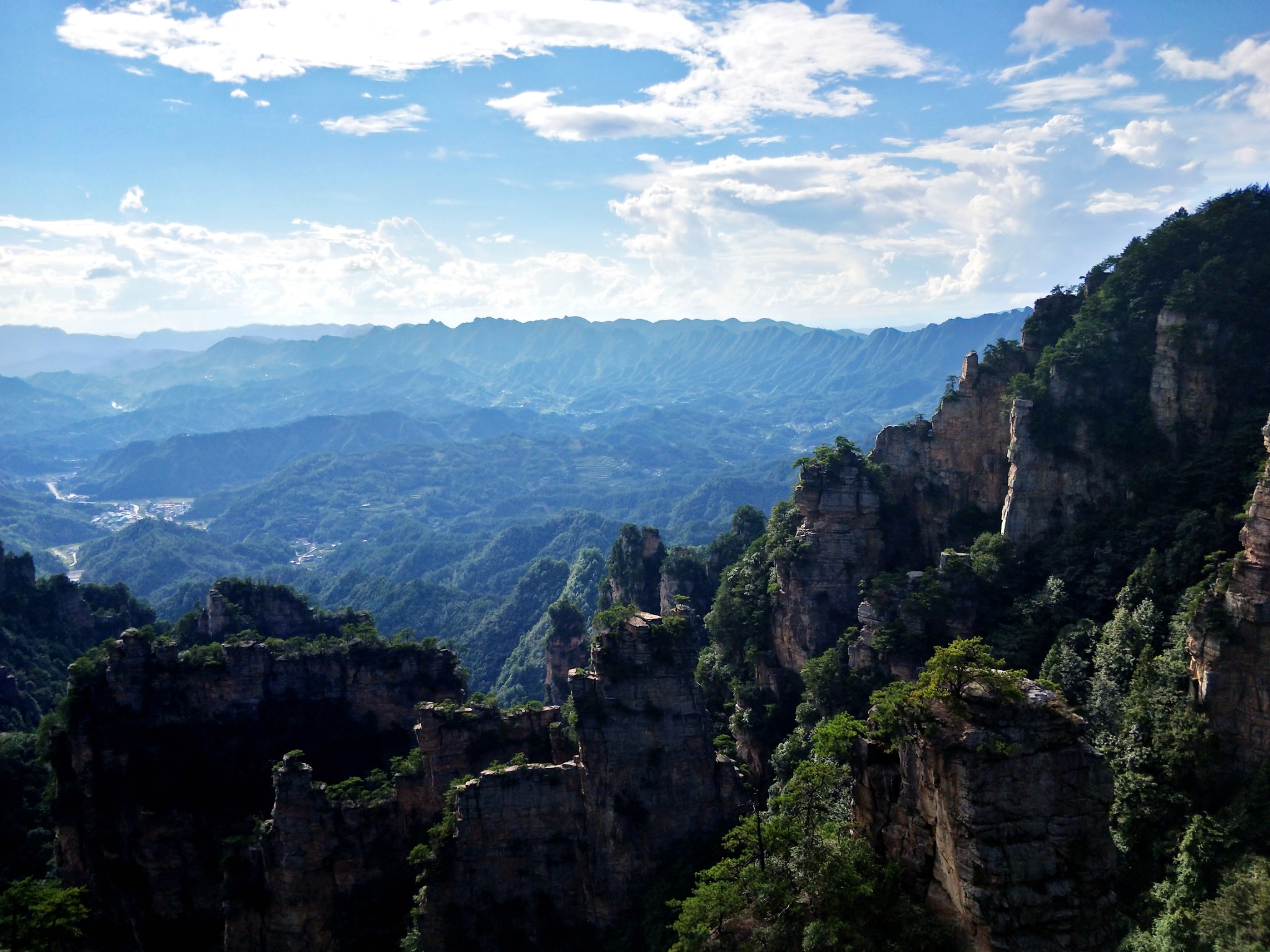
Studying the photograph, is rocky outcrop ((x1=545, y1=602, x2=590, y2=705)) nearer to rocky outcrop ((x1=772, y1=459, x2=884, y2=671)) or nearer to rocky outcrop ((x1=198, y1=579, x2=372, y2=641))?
rocky outcrop ((x1=198, y1=579, x2=372, y2=641))

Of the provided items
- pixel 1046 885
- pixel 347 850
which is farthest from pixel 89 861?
pixel 1046 885

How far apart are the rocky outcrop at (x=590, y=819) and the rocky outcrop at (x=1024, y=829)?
44.9ft

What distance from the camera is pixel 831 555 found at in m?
47.8

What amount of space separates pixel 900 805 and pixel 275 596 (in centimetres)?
4828

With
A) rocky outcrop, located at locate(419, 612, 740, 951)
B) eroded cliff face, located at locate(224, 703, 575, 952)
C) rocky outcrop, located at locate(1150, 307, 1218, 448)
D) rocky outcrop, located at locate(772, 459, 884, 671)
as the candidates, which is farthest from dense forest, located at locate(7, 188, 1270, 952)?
eroded cliff face, located at locate(224, 703, 575, 952)

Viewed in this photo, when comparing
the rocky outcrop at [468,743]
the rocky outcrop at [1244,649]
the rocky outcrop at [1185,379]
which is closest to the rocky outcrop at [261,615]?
the rocky outcrop at [468,743]

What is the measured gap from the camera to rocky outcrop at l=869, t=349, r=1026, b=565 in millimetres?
47156

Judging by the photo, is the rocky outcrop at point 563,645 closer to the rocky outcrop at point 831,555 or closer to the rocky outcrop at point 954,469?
the rocky outcrop at point 831,555

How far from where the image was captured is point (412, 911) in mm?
33062

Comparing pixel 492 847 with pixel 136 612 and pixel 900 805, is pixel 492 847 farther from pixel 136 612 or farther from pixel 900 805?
pixel 136 612

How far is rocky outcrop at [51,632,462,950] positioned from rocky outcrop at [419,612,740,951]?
41.0 feet

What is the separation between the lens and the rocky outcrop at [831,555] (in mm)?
47469

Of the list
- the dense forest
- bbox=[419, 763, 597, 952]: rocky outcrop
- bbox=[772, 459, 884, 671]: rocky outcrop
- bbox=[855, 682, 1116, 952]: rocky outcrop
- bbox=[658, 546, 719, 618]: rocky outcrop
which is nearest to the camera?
bbox=[855, 682, 1116, 952]: rocky outcrop

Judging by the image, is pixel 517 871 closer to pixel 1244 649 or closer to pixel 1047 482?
pixel 1244 649
